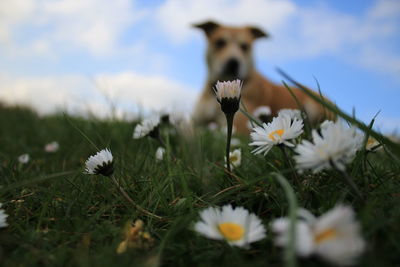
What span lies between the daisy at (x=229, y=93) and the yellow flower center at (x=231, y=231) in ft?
1.18

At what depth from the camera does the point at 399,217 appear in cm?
76

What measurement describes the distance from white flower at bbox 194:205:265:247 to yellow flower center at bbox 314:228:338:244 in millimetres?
159

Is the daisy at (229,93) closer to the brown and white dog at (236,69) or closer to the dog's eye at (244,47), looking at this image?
the brown and white dog at (236,69)

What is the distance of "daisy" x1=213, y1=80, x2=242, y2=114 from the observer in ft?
3.15

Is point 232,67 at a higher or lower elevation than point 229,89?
lower

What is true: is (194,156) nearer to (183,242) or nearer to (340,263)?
(183,242)

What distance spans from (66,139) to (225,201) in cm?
236

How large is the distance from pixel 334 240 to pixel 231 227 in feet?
0.87

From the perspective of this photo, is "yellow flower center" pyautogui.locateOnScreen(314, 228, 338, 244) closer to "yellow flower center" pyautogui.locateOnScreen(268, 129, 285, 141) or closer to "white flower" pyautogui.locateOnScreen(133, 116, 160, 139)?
"yellow flower center" pyautogui.locateOnScreen(268, 129, 285, 141)

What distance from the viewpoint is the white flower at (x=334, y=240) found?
0.53 metres

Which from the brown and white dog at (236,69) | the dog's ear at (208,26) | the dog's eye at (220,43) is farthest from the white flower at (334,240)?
the dog's eye at (220,43)

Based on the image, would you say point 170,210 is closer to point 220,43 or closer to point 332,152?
point 332,152

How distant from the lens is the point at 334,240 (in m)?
0.54

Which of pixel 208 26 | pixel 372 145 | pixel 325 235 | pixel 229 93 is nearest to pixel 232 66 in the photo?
pixel 208 26
